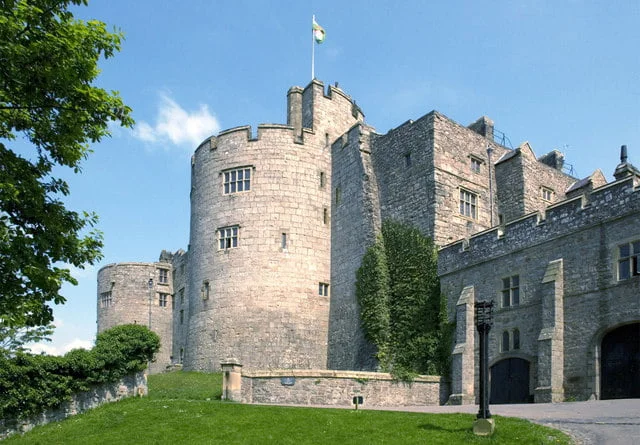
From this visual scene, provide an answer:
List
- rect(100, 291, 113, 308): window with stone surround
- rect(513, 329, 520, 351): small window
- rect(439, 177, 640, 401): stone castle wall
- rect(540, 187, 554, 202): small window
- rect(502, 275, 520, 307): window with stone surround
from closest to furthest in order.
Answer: rect(439, 177, 640, 401): stone castle wall → rect(513, 329, 520, 351): small window → rect(502, 275, 520, 307): window with stone surround → rect(540, 187, 554, 202): small window → rect(100, 291, 113, 308): window with stone surround

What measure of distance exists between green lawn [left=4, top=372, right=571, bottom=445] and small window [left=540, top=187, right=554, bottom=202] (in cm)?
2168

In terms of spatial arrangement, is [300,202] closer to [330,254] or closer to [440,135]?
[330,254]

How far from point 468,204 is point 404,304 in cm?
650

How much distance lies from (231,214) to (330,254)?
6061 millimetres

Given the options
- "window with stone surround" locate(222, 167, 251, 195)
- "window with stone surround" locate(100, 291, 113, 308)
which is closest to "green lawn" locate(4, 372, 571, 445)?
"window with stone surround" locate(222, 167, 251, 195)

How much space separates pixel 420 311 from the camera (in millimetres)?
32406

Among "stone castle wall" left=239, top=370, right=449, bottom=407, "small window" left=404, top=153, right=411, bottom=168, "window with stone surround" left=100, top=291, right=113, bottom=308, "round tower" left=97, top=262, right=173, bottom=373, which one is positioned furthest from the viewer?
"window with stone surround" left=100, top=291, right=113, bottom=308

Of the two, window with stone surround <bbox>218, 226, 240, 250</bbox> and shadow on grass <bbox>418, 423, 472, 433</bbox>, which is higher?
window with stone surround <bbox>218, 226, 240, 250</bbox>

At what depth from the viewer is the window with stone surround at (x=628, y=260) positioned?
76.2 ft

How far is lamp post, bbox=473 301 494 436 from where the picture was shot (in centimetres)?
1614

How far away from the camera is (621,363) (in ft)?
76.9

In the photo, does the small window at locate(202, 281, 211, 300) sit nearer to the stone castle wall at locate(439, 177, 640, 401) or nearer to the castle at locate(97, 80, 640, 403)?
the castle at locate(97, 80, 640, 403)

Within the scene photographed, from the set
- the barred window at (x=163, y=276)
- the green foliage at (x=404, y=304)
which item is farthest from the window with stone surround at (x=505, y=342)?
the barred window at (x=163, y=276)

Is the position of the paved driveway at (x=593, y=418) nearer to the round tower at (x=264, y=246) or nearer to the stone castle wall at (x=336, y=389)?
the stone castle wall at (x=336, y=389)
